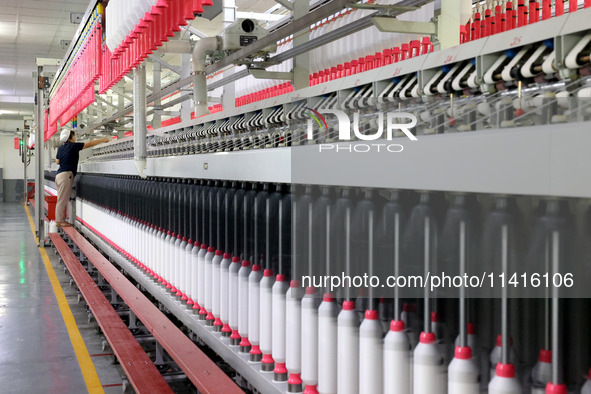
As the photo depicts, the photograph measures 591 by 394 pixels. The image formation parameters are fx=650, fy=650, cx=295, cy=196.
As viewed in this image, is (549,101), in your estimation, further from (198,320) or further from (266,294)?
(198,320)

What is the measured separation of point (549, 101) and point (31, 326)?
5.22 meters

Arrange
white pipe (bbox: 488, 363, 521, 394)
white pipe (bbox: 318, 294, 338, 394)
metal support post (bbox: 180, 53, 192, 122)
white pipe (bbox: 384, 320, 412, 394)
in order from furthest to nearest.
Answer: metal support post (bbox: 180, 53, 192, 122) → white pipe (bbox: 318, 294, 338, 394) → white pipe (bbox: 384, 320, 412, 394) → white pipe (bbox: 488, 363, 521, 394)

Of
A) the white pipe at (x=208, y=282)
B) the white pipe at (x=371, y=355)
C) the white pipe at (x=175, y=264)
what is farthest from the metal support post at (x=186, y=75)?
the white pipe at (x=371, y=355)

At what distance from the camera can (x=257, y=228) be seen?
2.52 metres

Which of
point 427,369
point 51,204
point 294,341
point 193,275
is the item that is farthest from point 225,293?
point 51,204

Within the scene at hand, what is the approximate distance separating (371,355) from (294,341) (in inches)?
18.5

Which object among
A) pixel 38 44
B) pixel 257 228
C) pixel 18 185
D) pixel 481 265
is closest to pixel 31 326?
pixel 257 228

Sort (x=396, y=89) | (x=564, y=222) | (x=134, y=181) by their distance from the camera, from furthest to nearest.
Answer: (x=134, y=181) → (x=396, y=89) → (x=564, y=222)

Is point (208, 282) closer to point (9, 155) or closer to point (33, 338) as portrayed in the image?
point (33, 338)

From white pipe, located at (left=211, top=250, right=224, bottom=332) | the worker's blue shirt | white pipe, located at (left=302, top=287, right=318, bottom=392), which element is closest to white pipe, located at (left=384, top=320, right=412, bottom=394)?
white pipe, located at (left=302, top=287, right=318, bottom=392)

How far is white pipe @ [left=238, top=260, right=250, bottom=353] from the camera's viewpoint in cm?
247

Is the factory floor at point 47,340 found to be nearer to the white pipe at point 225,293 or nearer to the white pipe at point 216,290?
the white pipe at point 216,290

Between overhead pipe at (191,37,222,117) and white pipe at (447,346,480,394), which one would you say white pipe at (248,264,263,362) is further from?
overhead pipe at (191,37,222,117)

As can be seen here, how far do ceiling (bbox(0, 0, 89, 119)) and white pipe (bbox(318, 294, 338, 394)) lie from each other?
33.0 feet
